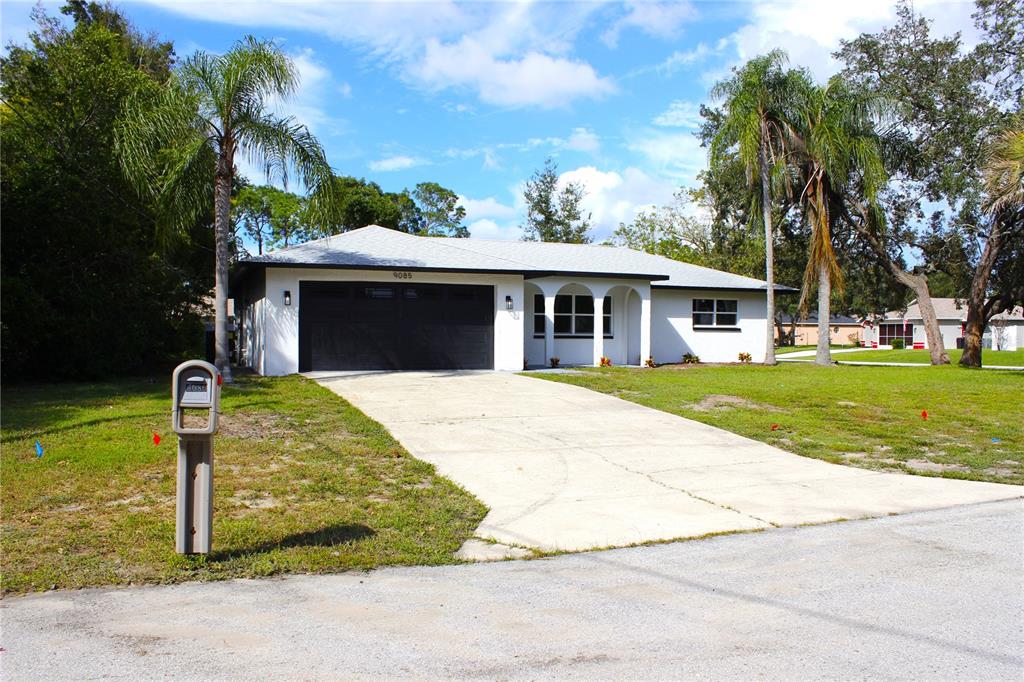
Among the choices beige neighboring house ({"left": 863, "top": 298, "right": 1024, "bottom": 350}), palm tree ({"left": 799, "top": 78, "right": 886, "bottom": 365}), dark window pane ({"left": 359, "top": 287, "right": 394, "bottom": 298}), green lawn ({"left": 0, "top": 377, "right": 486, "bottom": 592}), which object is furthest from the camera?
beige neighboring house ({"left": 863, "top": 298, "right": 1024, "bottom": 350})

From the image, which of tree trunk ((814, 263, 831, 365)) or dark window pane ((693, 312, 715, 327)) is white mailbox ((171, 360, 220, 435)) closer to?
tree trunk ((814, 263, 831, 365))

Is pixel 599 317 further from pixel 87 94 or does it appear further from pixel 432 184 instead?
pixel 432 184

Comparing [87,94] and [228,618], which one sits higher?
[87,94]

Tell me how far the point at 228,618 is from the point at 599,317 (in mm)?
20039

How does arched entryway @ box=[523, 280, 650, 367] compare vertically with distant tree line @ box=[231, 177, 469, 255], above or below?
below

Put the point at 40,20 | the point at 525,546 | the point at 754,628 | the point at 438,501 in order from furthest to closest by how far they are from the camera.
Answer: the point at 40,20, the point at 438,501, the point at 525,546, the point at 754,628

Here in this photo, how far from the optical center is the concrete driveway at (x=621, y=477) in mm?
6820

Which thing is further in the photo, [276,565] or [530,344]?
[530,344]

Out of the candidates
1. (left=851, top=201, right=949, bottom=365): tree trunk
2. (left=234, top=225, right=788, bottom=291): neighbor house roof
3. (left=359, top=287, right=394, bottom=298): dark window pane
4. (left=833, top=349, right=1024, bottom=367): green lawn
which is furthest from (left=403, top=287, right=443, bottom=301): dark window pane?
(left=833, top=349, right=1024, bottom=367): green lawn

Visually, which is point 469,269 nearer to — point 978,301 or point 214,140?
point 214,140

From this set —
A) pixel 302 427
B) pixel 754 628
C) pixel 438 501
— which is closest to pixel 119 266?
pixel 302 427

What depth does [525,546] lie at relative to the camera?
6.04 meters

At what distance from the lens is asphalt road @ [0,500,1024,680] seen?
3729 mm

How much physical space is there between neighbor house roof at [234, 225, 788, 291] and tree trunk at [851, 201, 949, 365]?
17.6ft
